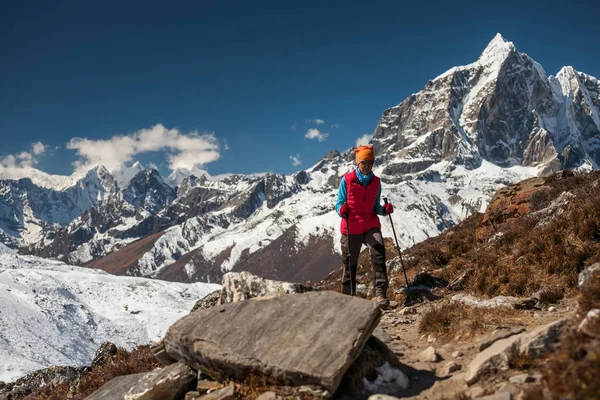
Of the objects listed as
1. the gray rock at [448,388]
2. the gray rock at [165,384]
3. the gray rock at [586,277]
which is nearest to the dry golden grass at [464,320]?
the gray rock at [586,277]

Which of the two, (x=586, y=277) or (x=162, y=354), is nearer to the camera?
(x=586, y=277)

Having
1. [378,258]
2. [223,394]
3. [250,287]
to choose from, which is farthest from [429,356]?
[378,258]

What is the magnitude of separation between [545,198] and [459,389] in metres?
14.5

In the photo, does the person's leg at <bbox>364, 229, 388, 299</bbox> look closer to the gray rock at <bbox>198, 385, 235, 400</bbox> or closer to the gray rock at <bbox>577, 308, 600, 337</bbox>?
the gray rock at <bbox>198, 385, 235, 400</bbox>

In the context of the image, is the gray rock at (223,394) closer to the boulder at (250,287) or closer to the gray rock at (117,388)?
the boulder at (250,287)

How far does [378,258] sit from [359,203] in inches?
61.7

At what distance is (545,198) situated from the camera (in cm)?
1739

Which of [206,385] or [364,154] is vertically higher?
[364,154]

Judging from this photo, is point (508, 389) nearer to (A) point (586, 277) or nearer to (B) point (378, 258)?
(A) point (586, 277)

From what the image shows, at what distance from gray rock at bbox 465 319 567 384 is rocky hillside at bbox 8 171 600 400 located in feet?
0.04

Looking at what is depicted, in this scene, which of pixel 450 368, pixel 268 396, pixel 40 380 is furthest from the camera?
pixel 40 380

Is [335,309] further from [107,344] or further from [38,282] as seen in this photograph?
[38,282]

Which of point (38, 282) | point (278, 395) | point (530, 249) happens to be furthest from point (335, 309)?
point (38, 282)

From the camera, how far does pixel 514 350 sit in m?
5.58
